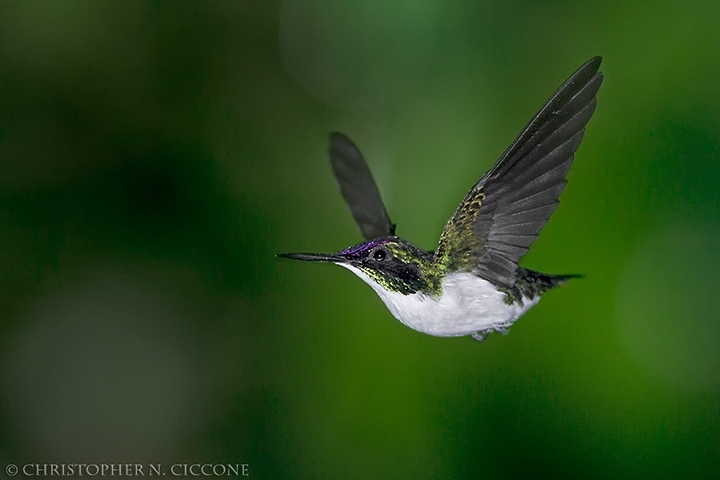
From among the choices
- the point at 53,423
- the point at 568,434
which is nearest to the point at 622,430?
the point at 568,434

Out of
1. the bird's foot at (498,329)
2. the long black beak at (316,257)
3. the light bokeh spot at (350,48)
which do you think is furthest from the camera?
the light bokeh spot at (350,48)

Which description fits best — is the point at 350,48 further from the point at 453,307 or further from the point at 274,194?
the point at 453,307

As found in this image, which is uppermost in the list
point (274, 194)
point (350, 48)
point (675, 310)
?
point (350, 48)

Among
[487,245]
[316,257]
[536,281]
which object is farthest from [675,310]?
[316,257]

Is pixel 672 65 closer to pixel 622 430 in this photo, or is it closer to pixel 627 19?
pixel 627 19

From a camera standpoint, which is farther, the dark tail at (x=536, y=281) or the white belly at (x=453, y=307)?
the dark tail at (x=536, y=281)

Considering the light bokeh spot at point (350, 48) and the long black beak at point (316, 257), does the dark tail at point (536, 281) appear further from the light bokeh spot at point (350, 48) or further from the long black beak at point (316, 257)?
the light bokeh spot at point (350, 48)

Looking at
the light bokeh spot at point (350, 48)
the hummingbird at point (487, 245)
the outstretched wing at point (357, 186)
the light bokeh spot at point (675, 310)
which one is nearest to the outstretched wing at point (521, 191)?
the hummingbird at point (487, 245)
